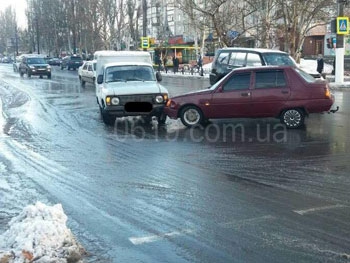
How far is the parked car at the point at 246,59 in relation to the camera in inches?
730

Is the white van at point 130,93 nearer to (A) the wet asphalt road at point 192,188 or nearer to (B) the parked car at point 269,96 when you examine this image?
(A) the wet asphalt road at point 192,188

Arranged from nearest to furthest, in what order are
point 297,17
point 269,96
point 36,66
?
point 269,96, point 297,17, point 36,66

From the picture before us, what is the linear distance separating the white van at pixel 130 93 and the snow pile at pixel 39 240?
328 inches

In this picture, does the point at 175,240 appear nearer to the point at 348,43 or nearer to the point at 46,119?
the point at 46,119

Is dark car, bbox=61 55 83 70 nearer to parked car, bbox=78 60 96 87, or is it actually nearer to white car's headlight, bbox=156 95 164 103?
parked car, bbox=78 60 96 87

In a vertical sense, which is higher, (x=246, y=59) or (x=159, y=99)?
(x=246, y=59)

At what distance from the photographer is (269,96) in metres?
12.1

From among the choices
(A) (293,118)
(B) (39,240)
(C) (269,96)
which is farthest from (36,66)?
(B) (39,240)

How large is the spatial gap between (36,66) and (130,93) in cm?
3042

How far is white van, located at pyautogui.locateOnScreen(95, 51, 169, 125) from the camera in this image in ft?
42.7

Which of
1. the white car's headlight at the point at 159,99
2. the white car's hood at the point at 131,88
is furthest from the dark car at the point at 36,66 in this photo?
the white car's headlight at the point at 159,99

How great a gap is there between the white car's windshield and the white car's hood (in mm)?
369

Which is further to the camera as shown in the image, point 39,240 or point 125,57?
point 125,57

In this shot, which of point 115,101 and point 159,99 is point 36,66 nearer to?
point 115,101
